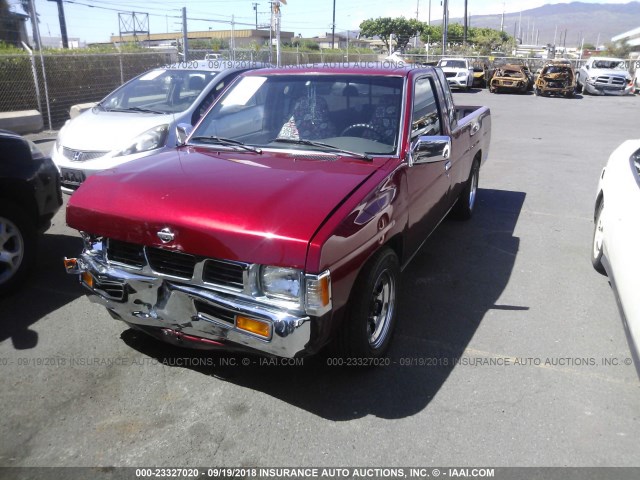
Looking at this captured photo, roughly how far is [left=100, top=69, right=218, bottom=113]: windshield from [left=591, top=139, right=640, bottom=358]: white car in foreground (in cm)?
555

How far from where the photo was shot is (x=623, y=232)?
13.0 ft

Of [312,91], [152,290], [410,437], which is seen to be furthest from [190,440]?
[312,91]

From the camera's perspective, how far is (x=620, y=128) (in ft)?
53.7

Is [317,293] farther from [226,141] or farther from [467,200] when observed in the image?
[467,200]

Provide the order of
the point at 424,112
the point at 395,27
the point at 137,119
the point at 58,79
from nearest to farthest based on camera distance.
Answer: the point at 424,112
the point at 137,119
the point at 58,79
the point at 395,27

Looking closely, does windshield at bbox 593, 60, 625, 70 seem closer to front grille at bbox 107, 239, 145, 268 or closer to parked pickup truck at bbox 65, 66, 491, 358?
parked pickup truck at bbox 65, 66, 491, 358

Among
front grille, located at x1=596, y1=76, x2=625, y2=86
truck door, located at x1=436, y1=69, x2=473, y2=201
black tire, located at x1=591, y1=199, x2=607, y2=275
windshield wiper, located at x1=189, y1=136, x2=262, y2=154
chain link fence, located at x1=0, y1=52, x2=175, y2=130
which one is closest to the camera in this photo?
windshield wiper, located at x1=189, y1=136, x2=262, y2=154

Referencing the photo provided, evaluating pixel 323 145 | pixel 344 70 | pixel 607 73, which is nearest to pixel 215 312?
pixel 323 145

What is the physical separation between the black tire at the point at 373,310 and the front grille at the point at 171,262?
0.92 m

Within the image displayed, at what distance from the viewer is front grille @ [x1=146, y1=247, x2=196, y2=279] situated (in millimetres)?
3078

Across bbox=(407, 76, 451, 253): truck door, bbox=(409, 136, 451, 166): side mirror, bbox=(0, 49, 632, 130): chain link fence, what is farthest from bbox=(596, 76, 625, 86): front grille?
bbox=(409, 136, 451, 166): side mirror

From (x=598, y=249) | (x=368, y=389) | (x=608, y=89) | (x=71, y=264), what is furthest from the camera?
(x=608, y=89)

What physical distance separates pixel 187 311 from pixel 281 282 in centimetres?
58

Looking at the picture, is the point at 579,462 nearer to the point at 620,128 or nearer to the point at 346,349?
the point at 346,349
